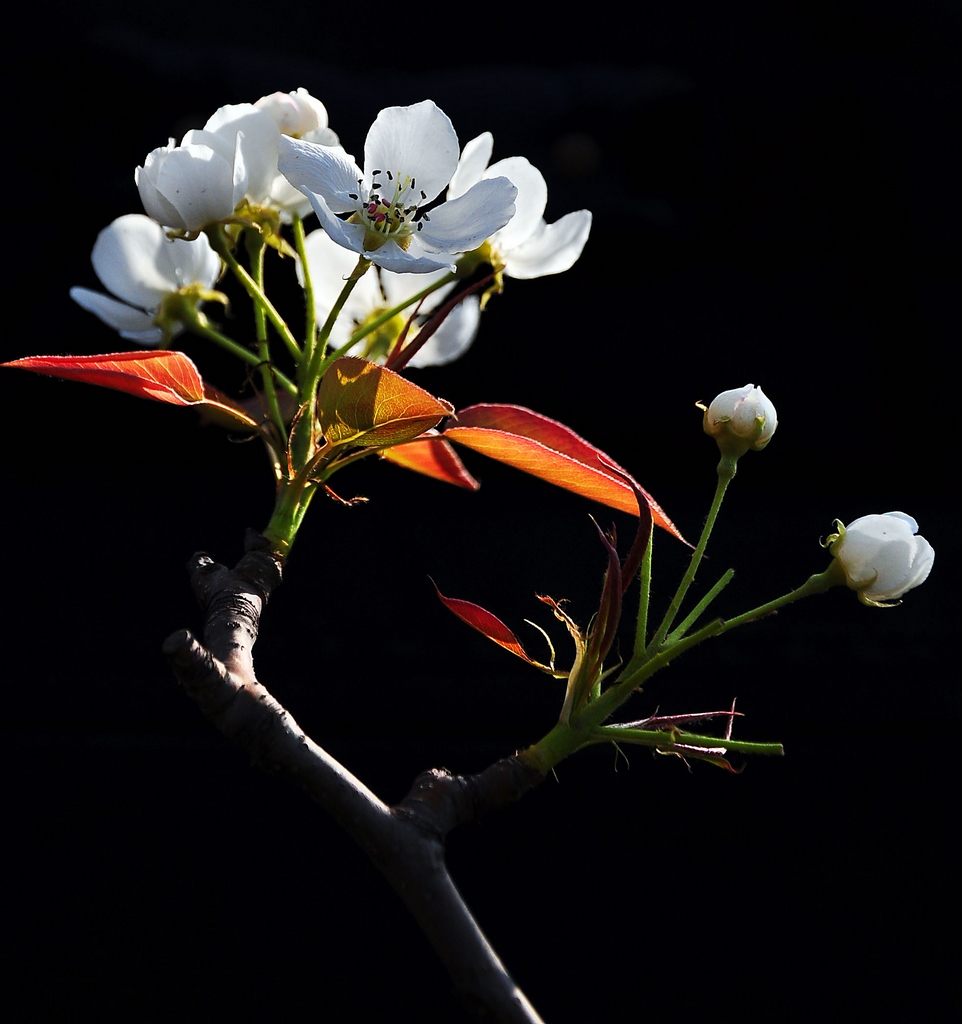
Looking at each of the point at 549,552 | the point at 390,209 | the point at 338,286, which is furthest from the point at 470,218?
the point at 549,552

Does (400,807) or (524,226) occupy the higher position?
(524,226)

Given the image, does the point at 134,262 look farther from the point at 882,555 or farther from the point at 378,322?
the point at 882,555

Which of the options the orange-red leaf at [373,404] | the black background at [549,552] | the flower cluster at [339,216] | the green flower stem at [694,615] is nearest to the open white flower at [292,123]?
the flower cluster at [339,216]

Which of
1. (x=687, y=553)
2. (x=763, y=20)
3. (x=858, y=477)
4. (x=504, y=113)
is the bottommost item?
(x=687, y=553)

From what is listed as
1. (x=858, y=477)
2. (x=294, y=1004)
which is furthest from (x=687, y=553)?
(x=294, y=1004)

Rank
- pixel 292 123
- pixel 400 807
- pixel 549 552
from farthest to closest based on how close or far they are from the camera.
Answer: pixel 549 552 < pixel 292 123 < pixel 400 807

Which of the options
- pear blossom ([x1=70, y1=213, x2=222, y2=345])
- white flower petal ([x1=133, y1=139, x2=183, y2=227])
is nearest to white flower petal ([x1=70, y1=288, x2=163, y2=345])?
pear blossom ([x1=70, y1=213, x2=222, y2=345])

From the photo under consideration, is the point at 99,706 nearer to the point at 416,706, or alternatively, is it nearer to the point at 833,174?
the point at 416,706
